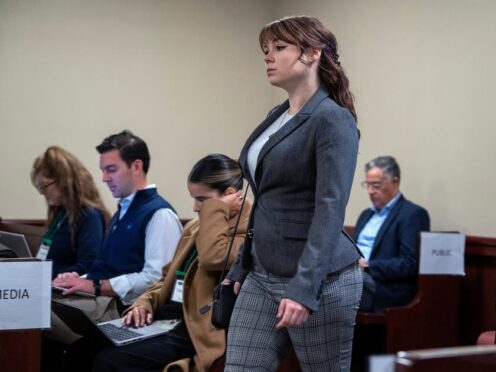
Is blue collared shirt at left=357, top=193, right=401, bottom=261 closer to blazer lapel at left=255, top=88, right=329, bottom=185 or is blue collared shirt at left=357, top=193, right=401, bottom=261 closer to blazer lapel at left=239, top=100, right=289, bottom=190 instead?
blazer lapel at left=239, top=100, right=289, bottom=190

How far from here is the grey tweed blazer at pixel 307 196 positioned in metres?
1.72

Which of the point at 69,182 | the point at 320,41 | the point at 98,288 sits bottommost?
the point at 98,288

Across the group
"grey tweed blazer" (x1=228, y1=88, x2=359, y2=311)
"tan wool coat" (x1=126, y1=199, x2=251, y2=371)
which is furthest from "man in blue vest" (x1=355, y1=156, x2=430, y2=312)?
"grey tweed blazer" (x1=228, y1=88, x2=359, y2=311)

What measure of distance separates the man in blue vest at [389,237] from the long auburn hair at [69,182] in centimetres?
147

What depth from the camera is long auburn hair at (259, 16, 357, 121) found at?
1.88 meters

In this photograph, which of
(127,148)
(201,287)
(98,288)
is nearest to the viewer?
(201,287)

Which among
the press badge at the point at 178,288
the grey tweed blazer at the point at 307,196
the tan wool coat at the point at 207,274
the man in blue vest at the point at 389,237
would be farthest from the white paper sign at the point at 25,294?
the man in blue vest at the point at 389,237

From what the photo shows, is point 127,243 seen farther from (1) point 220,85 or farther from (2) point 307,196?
(1) point 220,85

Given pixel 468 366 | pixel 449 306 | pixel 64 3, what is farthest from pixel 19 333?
pixel 64 3

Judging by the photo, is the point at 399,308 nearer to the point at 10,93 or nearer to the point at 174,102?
the point at 174,102

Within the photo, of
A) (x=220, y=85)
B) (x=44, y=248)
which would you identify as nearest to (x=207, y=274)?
(x=44, y=248)

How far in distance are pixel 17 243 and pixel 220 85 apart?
240cm

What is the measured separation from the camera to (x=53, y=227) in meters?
3.94

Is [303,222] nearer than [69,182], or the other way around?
[303,222]
